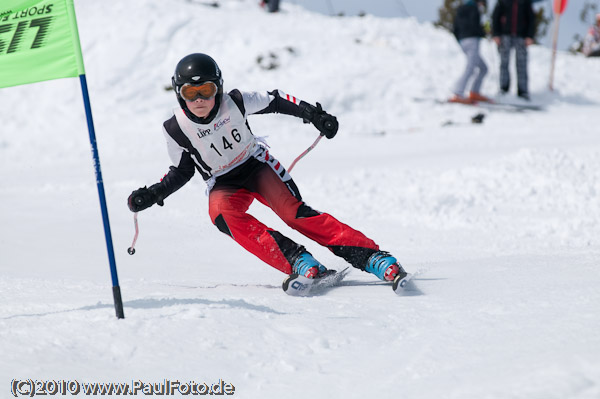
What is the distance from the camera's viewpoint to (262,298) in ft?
10.2

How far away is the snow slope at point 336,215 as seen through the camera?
2.19 meters

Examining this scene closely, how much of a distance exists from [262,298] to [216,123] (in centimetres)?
113

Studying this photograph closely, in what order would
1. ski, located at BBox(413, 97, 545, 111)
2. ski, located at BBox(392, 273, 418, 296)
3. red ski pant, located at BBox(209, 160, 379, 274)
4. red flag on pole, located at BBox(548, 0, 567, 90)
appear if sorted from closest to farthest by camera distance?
ski, located at BBox(392, 273, 418, 296), red ski pant, located at BBox(209, 160, 379, 274), ski, located at BBox(413, 97, 545, 111), red flag on pole, located at BBox(548, 0, 567, 90)

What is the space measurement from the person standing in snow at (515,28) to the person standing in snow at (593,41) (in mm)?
7582

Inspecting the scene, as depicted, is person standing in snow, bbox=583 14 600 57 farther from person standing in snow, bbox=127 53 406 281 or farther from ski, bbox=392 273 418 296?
ski, bbox=392 273 418 296

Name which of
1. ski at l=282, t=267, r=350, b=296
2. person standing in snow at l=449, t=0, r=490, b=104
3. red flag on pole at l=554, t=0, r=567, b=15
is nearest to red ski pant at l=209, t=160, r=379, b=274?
ski at l=282, t=267, r=350, b=296

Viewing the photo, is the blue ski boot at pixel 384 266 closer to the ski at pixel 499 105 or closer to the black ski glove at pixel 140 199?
the black ski glove at pixel 140 199

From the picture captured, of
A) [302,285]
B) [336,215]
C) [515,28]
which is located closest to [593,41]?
[515,28]

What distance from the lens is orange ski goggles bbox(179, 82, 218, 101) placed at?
3.43 m

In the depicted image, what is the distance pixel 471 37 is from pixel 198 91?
823 centimetres

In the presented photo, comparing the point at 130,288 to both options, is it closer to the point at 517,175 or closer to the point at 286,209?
the point at 286,209

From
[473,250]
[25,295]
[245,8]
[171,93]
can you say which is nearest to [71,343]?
[25,295]

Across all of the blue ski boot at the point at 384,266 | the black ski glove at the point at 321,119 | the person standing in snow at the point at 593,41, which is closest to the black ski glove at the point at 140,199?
the black ski glove at the point at 321,119

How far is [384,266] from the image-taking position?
135 inches
